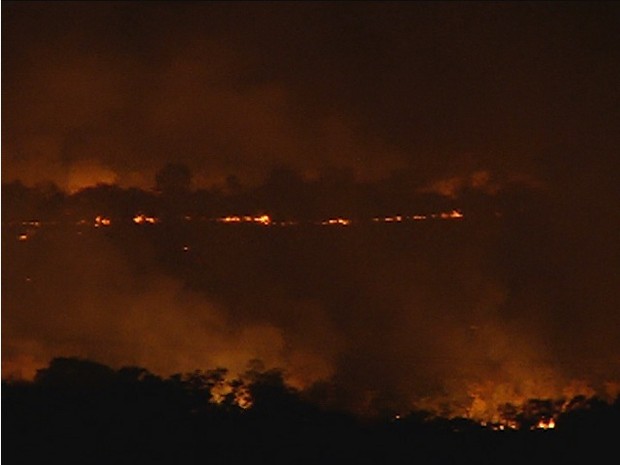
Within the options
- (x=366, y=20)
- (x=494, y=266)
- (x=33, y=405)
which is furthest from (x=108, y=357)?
(x=366, y=20)

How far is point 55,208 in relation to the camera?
2.81 meters

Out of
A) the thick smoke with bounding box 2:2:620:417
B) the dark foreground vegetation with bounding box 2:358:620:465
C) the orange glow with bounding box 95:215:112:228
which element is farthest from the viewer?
the orange glow with bounding box 95:215:112:228

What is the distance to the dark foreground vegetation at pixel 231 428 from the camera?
258 centimetres

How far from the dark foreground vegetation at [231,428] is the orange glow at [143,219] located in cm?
51

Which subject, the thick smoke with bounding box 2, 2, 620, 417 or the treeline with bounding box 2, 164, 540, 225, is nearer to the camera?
the thick smoke with bounding box 2, 2, 620, 417

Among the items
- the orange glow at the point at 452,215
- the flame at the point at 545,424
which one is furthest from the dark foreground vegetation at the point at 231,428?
the orange glow at the point at 452,215

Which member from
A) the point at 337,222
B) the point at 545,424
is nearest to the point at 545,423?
the point at 545,424

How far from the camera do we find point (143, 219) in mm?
2805

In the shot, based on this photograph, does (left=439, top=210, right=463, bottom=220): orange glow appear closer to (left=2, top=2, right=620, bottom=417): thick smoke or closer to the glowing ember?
(left=2, top=2, right=620, bottom=417): thick smoke

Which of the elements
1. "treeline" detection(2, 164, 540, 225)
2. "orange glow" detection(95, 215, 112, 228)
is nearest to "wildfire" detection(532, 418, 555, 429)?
"treeline" detection(2, 164, 540, 225)

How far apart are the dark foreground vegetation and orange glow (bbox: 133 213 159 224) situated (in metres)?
0.51

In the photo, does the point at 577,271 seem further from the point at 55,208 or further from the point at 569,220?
the point at 55,208

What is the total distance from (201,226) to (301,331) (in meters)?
0.51

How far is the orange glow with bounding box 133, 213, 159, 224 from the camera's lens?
9.20 feet
